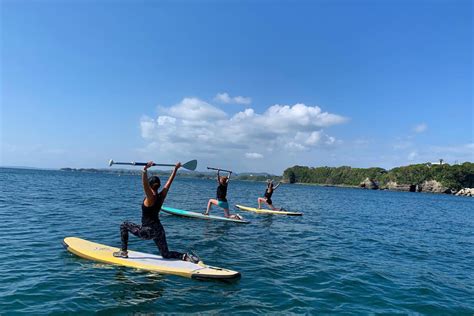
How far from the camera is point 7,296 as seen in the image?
759cm

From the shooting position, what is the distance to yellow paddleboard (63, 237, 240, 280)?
948 centimetres

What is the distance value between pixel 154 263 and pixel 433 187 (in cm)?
17222

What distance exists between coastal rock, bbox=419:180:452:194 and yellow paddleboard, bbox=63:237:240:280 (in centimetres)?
16873

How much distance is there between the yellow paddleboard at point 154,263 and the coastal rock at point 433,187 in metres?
169

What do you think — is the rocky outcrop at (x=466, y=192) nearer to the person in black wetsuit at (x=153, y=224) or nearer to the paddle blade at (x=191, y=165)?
the paddle blade at (x=191, y=165)

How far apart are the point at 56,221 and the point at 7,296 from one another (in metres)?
11.0

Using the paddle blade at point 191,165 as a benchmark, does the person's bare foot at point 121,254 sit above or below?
below

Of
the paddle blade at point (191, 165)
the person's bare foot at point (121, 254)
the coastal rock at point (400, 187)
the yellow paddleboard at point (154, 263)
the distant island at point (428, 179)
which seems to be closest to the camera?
the yellow paddleboard at point (154, 263)

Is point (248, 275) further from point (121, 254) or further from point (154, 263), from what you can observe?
point (121, 254)

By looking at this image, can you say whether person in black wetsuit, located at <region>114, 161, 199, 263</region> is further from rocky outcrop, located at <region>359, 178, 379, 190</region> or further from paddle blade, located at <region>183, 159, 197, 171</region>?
rocky outcrop, located at <region>359, 178, 379, 190</region>

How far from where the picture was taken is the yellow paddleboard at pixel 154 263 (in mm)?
9477

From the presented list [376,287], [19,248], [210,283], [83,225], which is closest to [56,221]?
[83,225]

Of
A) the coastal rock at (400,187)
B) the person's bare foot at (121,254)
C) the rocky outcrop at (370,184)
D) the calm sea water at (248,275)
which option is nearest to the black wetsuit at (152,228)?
the person's bare foot at (121,254)

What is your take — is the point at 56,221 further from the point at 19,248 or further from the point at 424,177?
the point at 424,177
